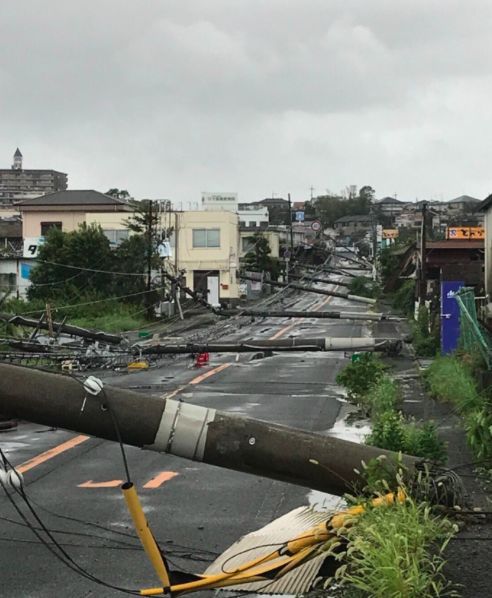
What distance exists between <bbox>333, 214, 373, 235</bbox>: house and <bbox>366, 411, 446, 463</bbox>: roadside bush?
172354mm

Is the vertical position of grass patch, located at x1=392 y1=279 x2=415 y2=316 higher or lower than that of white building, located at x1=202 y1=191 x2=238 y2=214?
lower

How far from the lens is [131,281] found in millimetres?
56188

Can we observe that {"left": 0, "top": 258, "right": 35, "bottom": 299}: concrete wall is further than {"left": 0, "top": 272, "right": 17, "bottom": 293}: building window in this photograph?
Yes

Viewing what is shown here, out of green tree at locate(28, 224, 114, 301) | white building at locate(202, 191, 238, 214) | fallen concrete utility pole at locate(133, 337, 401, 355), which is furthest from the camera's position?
Result: white building at locate(202, 191, 238, 214)

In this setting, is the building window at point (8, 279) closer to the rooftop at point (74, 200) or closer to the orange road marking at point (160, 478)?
the rooftop at point (74, 200)

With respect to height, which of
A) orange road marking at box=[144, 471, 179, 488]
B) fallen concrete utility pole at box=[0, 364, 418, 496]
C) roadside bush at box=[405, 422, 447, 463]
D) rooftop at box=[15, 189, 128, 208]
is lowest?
orange road marking at box=[144, 471, 179, 488]

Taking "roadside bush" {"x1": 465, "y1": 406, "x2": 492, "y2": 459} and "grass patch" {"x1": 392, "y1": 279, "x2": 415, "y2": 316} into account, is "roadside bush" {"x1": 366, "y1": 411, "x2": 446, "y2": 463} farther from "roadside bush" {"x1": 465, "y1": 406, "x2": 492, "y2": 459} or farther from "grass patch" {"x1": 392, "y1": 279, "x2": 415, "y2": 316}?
"grass patch" {"x1": 392, "y1": 279, "x2": 415, "y2": 316}

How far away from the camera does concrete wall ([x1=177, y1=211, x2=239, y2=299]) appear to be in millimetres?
66062

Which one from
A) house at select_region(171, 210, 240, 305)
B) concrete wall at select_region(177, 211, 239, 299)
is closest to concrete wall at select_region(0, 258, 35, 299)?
house at select_region(171, 210, 240, 305)

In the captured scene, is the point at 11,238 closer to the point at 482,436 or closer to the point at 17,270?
the point at 17,270

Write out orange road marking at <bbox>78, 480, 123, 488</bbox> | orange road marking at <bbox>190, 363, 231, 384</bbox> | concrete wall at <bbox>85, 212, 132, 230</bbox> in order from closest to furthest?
A: orange road marking at <bbox>78, 480, 123, 488</bbox> → orange road marking at <bbox>190, 363, 231, 384</bbox> → concrete wall at <bbox>85, 212, 132, 230</bbox>

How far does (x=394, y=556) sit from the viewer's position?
5.47 metres

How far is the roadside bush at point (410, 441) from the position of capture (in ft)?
33.8

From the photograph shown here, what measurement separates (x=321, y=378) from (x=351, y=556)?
820 inches
